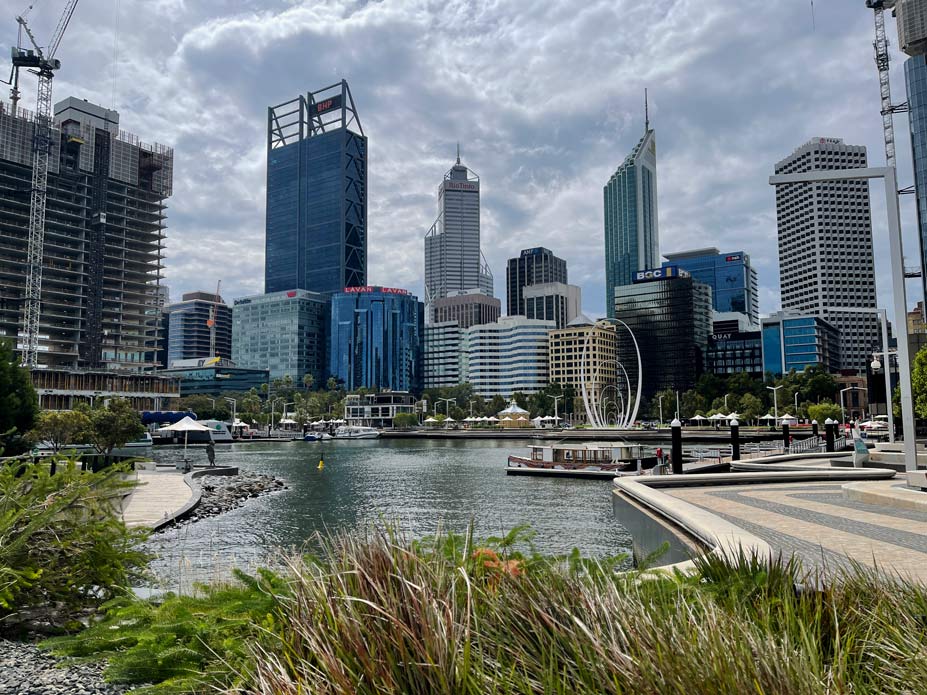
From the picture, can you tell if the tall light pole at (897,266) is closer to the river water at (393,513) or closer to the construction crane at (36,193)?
the river water at (393,513)

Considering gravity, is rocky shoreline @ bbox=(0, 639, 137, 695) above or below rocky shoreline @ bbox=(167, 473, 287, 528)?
above

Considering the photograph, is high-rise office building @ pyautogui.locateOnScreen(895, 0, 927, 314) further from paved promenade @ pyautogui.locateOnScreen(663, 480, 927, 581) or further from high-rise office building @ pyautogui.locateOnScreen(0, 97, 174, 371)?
high-rise office building @ pyautogui.locateOnScreen(0, 97, 174, 371)

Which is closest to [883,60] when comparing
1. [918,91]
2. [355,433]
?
[918,91]

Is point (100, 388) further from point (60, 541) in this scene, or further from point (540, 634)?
point (540, 634)

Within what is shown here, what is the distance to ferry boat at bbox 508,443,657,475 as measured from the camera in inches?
2137

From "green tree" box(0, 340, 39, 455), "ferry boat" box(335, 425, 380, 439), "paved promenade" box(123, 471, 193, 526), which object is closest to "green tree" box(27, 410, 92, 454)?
"green tree" box(0, 340, 39, 455)

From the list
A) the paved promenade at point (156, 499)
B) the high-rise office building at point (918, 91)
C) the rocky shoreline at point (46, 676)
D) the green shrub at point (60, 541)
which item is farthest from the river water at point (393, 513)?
the high-rise office building at point (918, 91)

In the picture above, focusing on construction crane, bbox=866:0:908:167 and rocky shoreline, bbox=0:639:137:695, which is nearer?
rocky shoreline, bbox=0:639:137:695

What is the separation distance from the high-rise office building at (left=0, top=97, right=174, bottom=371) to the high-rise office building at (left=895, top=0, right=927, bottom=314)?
193m

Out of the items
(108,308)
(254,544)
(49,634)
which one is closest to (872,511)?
(49,634)

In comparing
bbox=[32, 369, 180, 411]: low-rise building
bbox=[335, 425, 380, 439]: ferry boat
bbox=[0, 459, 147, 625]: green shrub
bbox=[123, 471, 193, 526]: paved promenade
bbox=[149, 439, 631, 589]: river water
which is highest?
bbox=[32, 369, 180, 411]: low-rise building

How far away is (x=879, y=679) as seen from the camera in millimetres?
4852

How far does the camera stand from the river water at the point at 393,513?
21.7m

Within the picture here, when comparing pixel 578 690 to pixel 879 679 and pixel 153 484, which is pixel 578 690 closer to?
pixel 879 679
